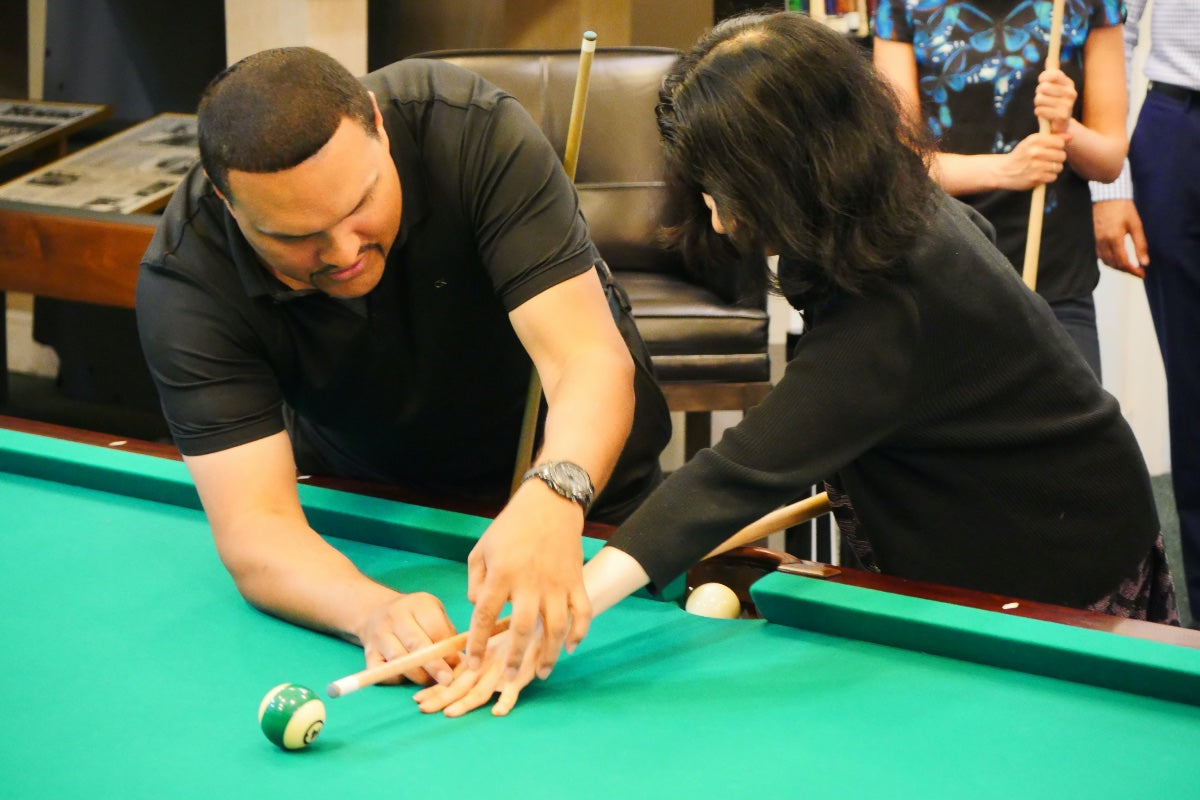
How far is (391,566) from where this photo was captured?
1.62 m

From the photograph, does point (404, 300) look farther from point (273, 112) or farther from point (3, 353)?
point (3, 353)

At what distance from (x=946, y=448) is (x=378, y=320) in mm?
764

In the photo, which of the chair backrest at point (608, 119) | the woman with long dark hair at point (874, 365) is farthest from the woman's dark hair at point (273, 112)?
the chair backrest at point (608, 119)

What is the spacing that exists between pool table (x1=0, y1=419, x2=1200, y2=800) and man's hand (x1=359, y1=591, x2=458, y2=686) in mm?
29

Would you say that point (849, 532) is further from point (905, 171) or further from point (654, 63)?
point (654, 63)

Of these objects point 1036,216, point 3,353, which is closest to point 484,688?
point 1036,216

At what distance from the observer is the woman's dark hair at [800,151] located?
145 cm

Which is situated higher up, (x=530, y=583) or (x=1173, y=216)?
(x=1173, y=216)

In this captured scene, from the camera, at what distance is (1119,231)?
Result: 277 cm

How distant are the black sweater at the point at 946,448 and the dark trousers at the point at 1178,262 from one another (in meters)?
1.20

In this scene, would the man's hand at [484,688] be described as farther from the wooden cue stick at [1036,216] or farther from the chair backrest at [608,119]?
the chair backrest at [608,119]

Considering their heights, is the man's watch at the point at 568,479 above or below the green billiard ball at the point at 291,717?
above

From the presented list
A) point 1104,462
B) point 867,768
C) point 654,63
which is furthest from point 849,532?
point 654,63

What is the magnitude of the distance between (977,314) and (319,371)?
0.88 meters
